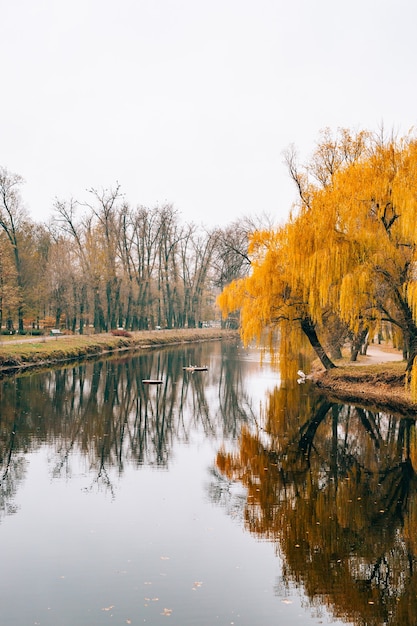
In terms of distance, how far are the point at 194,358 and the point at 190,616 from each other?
3461cm

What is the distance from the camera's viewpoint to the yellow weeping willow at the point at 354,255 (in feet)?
67.7

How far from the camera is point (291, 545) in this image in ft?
28.8

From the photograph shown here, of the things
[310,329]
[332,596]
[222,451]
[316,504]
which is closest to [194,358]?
[310,329]

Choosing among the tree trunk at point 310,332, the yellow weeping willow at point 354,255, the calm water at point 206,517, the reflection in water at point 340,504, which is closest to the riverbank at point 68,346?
the calm water at point 206,517

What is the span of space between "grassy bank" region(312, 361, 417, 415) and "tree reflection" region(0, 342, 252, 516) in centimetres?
358

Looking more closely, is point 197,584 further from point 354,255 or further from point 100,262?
point 100,262

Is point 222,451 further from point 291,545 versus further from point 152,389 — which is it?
point 152,389

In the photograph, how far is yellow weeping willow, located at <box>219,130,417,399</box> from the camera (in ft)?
67.7

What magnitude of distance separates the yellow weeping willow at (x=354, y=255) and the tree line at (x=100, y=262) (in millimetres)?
12688

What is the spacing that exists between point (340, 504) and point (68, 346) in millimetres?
29280

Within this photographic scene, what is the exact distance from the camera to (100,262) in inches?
1989

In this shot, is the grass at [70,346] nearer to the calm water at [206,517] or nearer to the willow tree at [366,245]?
the calm water at [206,517]

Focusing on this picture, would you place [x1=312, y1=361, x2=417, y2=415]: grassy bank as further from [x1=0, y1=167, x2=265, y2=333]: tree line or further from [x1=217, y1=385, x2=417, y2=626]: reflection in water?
[x1=0, y1=167, x2=265, y2=333]: tree line

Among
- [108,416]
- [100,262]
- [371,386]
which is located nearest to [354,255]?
[371,386]
